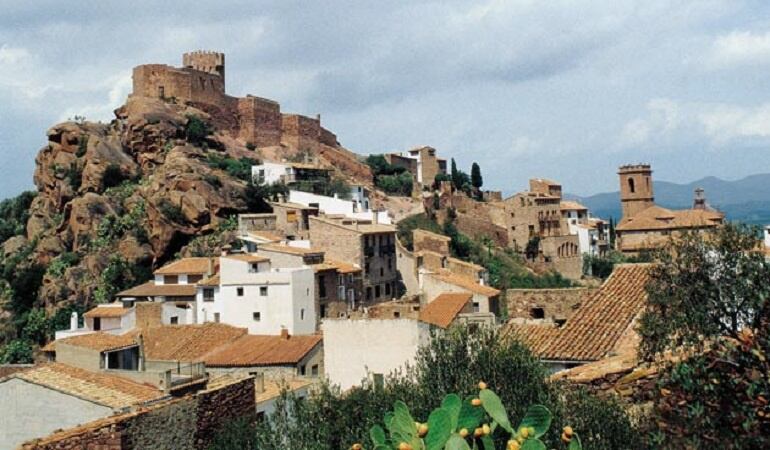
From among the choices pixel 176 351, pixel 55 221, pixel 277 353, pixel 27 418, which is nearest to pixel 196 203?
pixel 55 221

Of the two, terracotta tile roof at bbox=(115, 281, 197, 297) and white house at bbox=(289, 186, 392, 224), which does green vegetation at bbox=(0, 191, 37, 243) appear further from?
terracotta tile roof at bbox=(115, 281, 197, 297)

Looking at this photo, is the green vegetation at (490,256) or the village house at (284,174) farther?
the village house at (284,174)

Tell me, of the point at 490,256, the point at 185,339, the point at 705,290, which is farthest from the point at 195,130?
the point at 705,290

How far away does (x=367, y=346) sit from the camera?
2634 centimetres

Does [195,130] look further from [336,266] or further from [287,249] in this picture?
[336,266]

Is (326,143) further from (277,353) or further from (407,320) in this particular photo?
(407,320)

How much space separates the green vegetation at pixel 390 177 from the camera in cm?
9925

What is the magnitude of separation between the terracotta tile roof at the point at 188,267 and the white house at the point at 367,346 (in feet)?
97.1

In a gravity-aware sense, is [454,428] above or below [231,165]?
below

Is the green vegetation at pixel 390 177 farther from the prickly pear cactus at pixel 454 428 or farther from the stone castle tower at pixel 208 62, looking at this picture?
the prickly pear cactus at pixel 454 428

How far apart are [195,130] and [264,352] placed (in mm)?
47902

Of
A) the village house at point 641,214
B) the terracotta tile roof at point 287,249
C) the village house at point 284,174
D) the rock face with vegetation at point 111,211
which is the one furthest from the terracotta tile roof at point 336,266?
the village house at point 641,214

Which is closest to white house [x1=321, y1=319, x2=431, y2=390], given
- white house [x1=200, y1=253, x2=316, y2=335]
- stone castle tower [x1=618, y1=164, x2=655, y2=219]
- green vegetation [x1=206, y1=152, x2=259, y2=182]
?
white house [x1=200, y1=253, x2=316, y2=335]

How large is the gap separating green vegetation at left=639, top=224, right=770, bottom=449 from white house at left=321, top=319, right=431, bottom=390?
15.4 meters
